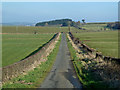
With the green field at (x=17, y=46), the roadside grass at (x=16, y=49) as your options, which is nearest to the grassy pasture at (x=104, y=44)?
the green field at (x=17, y=46)

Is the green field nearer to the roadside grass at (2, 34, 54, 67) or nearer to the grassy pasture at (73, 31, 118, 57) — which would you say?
the roadside grass at (2, 34, 54, 67)

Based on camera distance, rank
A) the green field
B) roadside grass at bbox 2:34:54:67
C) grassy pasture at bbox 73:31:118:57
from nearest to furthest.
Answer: roadside grass at bbox 2:34:54:67, the green field, grassy pasture at bbox 73:31:118:57

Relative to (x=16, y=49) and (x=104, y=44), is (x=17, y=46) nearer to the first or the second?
(x=16, y=49)

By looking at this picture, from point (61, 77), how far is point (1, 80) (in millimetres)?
5363

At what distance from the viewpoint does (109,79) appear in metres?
15.6

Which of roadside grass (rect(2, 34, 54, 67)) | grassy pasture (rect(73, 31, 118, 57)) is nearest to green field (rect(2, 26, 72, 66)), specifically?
roadside grass (rect(2, 34, 54, 67))

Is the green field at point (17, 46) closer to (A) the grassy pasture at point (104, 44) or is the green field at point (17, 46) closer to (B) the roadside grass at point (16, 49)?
(B) the roadside grass at point (16, 49)

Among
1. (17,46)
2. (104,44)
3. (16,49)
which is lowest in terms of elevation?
(16,49)

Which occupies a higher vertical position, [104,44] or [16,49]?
[104,44]

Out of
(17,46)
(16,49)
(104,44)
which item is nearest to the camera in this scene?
(16,49)

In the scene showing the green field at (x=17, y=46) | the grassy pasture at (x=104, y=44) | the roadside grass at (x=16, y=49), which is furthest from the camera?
the grassy pasture at (x=104, y=44)

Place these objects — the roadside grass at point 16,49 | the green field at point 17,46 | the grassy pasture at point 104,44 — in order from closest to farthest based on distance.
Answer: the roadside grass at point 16,49
the green field at point 17,46
the grassy pasture at point 104,44

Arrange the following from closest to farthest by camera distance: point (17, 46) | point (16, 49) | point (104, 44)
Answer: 1. point (16, 49)
2. point (17, 46)
3. point (104, 44)

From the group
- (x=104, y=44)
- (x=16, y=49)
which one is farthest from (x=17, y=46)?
(x=104, y=44)
